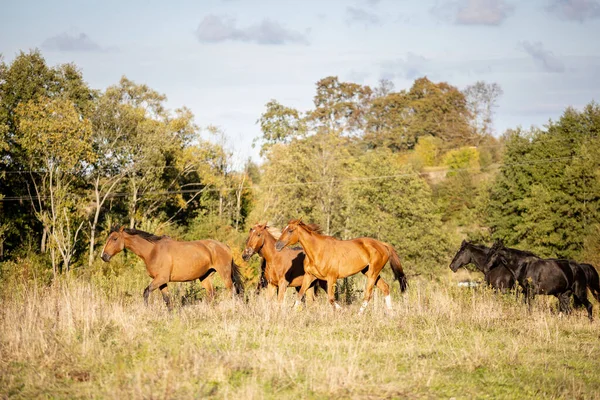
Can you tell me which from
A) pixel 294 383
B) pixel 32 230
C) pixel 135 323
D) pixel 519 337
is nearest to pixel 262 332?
pixel 135 323

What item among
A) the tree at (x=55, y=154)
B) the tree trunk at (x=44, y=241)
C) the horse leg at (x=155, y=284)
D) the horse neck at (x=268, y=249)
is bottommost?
the tree trunk at (x=44, y=241)

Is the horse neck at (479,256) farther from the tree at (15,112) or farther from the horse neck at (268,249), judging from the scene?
the tree at (15,112)

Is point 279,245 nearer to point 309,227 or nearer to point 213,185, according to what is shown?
point 309,227

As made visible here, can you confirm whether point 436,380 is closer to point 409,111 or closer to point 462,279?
point 462,279

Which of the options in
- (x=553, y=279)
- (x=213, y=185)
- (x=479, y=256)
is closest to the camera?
(x=553, y=279)

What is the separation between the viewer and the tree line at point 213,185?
41.3 metres

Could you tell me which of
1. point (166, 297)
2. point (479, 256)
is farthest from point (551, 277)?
point (166, 297)

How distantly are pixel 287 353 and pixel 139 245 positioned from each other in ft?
20.0

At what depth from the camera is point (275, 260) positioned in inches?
570

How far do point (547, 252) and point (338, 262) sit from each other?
3731 centimetres

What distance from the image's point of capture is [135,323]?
10398 mm

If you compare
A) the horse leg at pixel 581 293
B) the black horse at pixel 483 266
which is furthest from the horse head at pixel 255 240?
the horse leg at pixel 581 293

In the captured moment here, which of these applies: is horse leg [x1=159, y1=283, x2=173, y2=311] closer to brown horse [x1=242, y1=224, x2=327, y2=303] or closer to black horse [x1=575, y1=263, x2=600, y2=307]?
brown horse [x1=242, y1=224, x2=327, y2=303]

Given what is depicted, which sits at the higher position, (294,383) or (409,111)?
(409,111)
